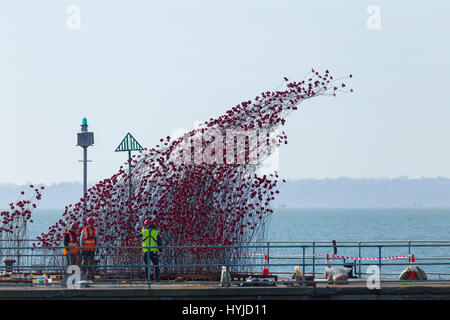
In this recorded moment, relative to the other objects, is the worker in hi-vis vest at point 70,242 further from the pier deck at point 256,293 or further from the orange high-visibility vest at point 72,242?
the pier deck at point 256,293

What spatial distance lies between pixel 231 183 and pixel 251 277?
2.83 metres

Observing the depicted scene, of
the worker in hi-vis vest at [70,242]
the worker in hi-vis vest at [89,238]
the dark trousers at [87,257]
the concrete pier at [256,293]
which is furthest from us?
the worker in hi-vis vest at [70,242]

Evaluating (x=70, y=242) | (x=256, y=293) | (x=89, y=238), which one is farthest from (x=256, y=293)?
(x=70, y=242)

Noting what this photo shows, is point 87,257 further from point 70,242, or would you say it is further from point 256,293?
point 256,293

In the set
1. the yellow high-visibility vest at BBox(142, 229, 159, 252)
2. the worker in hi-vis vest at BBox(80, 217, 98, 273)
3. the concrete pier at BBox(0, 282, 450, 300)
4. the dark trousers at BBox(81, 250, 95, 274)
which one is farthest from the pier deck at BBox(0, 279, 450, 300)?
the dark trousers at BBox(81, 250, 95, 274)

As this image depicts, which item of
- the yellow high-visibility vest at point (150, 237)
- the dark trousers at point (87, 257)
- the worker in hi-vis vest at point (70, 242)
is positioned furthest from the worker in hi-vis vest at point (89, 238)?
the yellow high-visibility vest at point (150, 237)

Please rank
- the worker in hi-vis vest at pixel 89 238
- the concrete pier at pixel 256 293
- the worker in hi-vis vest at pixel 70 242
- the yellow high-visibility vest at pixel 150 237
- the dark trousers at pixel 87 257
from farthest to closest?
the worker in hi-vis vest at pixel 70 242 < the dark trousers at pixel 87 257 < the worker in hi-vis vest at pixel 89 238 < the yellow high-visibility vest at pixel 150 237 < the concrete pier at pixel 256 293

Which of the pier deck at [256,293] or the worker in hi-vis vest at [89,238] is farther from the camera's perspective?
the worker in hi-vis vest at [89,238]

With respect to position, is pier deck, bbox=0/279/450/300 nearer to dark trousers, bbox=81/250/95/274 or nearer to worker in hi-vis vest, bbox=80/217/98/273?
worker in hi-vis vest, bbox=80/217/98/273

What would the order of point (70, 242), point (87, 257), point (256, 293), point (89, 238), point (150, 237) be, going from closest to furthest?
point (256, 293), point (150, 237), point (89, 238), point (87, 257), point (70, 242)

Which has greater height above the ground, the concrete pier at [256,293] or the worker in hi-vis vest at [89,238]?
the worker in hi-vis vest at [89,238]
